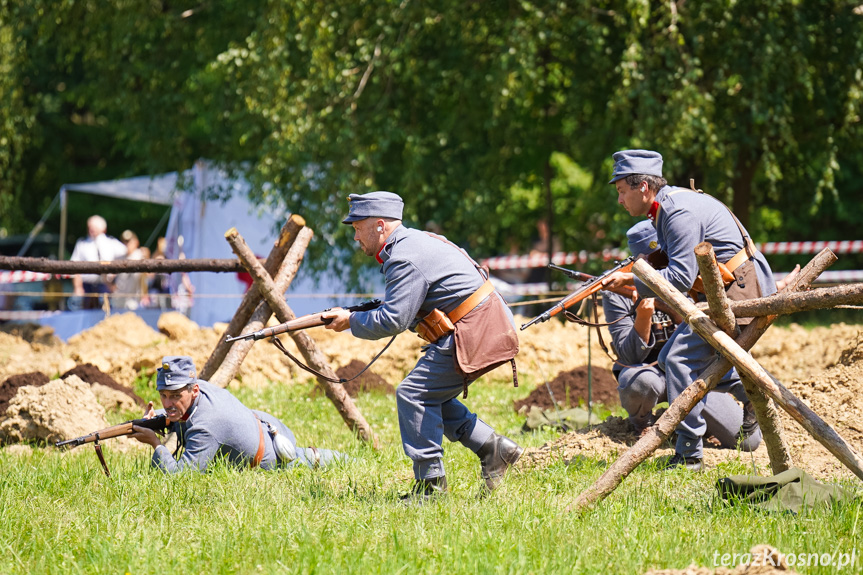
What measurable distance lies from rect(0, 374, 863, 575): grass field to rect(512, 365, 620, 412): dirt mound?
2831mm

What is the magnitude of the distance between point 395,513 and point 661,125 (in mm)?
8493

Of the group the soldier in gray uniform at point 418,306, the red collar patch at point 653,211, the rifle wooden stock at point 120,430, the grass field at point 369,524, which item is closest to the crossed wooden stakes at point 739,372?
the grass field at point 369,524

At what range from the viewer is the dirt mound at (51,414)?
761 cm

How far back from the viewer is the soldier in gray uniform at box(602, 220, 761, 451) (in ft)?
22.3

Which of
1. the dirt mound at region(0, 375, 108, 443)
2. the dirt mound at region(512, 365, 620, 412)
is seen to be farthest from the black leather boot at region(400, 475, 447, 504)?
the dirt mound at region(512, 365, 620, 412)

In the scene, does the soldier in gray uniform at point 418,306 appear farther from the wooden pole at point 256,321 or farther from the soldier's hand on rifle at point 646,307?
the wooden pole at point 256,321

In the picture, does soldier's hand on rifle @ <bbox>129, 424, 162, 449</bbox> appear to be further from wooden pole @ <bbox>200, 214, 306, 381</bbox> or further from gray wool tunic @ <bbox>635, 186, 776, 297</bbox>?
gray wool tunic @ <bbox>635, 186, 776, 297</bbox>

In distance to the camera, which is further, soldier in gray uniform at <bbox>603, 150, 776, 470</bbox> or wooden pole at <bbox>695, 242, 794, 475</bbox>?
soldier in gray uniform at <bbox>603, 150, 776, 470</bbox>

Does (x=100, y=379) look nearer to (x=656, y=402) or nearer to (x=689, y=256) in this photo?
(x=656, y=402)

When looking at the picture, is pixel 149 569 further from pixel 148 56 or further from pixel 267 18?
pixel 148 56

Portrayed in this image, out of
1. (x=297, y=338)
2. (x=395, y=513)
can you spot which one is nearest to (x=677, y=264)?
(x=395, y=513)

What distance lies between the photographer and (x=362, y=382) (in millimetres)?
10438

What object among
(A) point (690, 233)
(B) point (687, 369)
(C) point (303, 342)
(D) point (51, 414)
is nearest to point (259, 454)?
(C) point (303, 342)

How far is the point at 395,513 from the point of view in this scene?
5.18m
